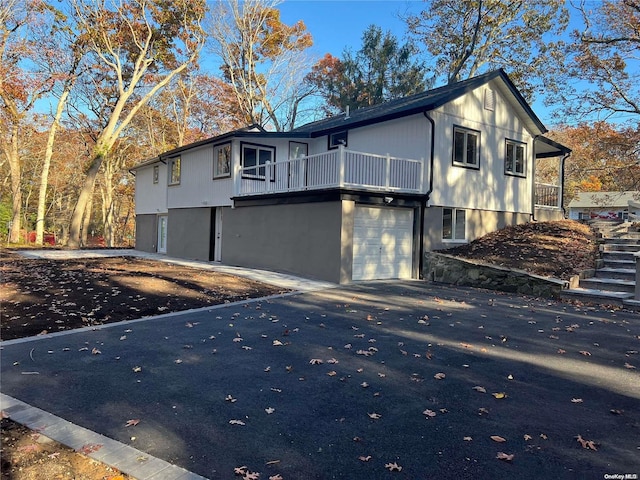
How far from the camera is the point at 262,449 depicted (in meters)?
3.16

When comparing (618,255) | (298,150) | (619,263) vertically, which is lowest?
(619,263)

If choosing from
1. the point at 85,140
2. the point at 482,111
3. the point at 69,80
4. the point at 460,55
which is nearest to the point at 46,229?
the point at 85,140

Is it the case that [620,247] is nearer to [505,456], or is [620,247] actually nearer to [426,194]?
[426,194]

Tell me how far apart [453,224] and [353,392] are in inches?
474

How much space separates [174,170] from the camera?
72.0 ft

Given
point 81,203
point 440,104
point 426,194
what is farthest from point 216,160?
point 81,203

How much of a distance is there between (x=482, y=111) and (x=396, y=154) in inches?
153

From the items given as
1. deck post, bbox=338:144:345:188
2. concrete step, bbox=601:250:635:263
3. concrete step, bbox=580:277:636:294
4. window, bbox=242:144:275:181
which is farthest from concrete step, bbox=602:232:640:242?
window, bbox=242:144:275:181

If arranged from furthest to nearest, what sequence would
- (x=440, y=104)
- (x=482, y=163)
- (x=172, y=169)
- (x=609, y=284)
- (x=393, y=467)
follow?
(x=172, y=169) → (x=482, y=163) → (x=440, y=104) → (x=609, y=284) → (x=393, y=467)

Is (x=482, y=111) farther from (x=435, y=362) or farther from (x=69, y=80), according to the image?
(x=69, y=80)

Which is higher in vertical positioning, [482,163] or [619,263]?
[482,163]

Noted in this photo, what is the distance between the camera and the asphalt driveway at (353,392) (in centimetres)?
305

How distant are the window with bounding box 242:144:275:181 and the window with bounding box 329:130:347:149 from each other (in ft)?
8.24

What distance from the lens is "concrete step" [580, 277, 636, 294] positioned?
10.4m
